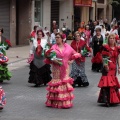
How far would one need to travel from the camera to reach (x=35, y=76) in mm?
13797

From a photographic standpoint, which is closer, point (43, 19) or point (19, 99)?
point (19, 99)

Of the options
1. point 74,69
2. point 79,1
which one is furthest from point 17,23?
point 74,69

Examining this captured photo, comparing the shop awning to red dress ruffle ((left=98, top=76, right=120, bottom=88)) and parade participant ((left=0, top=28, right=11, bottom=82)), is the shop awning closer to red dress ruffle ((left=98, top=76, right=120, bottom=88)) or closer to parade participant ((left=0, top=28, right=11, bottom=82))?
parade participant ((left=0, top=28, right=11, bottom=82))

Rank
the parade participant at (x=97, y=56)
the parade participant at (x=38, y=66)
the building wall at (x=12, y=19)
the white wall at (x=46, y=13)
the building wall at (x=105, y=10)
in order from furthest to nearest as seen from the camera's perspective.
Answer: the building wall at (x=105, y=10), the white wall at (x=46, y=13), the building wall at (x=12, y=19), the parade participant at (x=97, y=56), the parade participant at (x=38, y=66)

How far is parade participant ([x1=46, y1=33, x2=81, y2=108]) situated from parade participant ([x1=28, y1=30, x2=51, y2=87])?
3042mm

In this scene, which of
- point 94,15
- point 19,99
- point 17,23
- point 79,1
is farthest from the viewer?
point 94,15

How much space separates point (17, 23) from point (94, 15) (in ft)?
61.9

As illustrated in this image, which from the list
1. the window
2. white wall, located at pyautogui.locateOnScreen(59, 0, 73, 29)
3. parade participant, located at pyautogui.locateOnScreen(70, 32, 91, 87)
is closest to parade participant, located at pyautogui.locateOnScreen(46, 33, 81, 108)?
parade participant, located at pyautogui.locateOnScreen(70, 32, 91, 87)

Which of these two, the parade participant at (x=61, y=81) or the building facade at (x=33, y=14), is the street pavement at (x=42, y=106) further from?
the building facade at (x=33, y=14)

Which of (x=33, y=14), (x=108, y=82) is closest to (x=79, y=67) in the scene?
(x=108, y=82)

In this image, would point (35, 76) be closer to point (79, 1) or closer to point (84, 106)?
point (84, 106)

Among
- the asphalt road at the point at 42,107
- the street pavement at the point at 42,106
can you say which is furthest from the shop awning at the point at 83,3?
the asphalt road at the point at 42,107

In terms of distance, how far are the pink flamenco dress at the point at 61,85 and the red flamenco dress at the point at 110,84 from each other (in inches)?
27.3

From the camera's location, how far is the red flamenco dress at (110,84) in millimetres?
10602
